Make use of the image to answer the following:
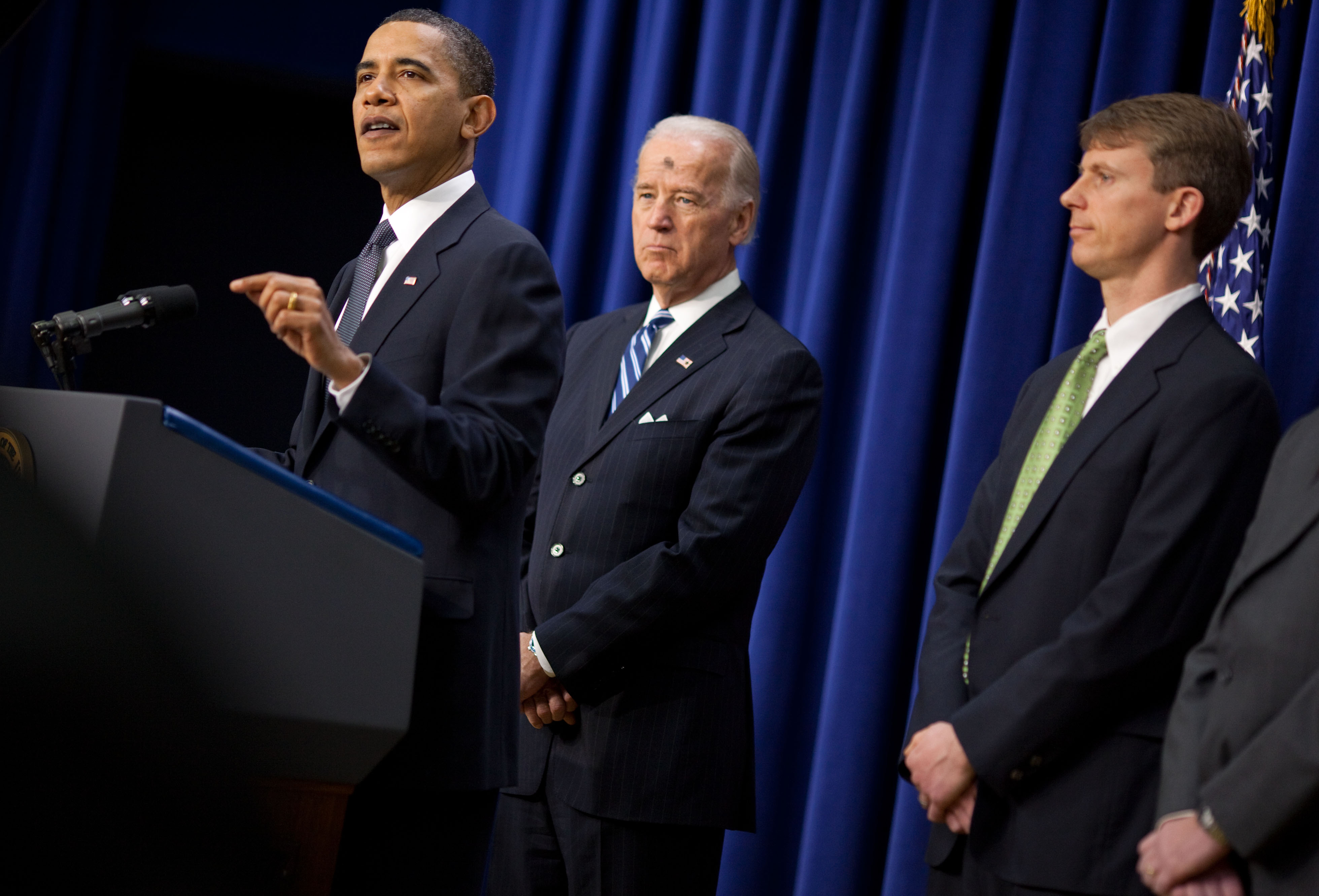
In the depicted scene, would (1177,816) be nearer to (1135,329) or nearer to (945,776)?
(945,776)

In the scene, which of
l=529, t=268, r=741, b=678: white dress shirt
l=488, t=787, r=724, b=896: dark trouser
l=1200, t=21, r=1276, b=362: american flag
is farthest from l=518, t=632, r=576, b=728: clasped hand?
l=1200, t=21, r=1276, b=362: american flag

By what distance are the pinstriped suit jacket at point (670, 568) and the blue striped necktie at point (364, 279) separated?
0.79 metres

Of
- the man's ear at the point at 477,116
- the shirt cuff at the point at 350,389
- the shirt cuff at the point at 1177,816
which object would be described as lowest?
the shirt cuff at the point at 1177,816

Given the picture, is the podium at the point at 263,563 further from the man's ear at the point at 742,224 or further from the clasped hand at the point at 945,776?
the man's ear at the point at 742,224

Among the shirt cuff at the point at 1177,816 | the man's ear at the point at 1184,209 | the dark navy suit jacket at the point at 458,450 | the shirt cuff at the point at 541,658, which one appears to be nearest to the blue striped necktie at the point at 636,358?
the shirt cuff at the point at 541,658

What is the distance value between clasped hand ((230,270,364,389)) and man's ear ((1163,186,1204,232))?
1.41m

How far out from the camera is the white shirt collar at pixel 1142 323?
6.66 feet

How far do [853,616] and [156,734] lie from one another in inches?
109

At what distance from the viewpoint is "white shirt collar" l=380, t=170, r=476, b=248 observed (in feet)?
5.65

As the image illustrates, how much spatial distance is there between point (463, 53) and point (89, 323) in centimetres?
71

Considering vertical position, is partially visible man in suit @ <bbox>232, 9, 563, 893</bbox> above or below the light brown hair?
below

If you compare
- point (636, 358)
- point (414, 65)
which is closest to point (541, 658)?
point (636, 358)

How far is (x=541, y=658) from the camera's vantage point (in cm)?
229

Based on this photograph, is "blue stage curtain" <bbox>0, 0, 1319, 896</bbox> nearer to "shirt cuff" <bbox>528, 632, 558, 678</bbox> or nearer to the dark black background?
the dark black background
